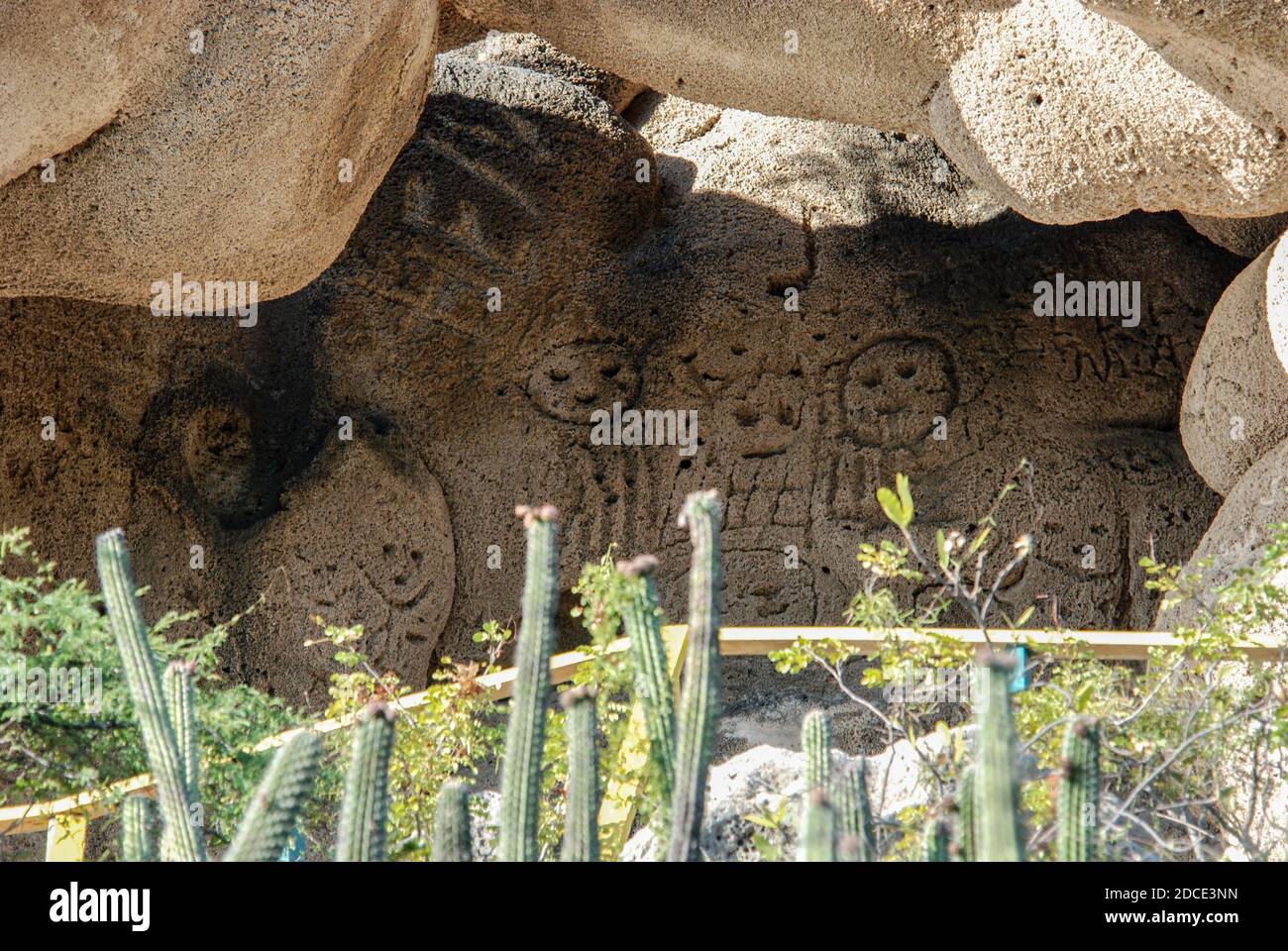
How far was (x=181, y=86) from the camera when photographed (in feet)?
13.4

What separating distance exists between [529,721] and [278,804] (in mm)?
340

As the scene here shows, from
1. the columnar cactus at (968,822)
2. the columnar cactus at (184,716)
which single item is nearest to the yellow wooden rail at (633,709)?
the columnar cactus at (184,716)

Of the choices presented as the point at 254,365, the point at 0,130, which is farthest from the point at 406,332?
the point at 0,130

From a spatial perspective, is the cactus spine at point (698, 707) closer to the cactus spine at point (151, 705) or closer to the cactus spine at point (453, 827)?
the cactus spine at point (453, 827)

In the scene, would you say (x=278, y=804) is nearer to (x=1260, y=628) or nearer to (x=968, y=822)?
(x=968, y=822)

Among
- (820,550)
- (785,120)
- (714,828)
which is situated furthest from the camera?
(785,120)

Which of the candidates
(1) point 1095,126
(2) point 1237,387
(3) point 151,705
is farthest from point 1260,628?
(3) point 151,705

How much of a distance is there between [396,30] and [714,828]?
2442 mm

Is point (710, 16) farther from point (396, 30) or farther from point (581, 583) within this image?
point (581, 583)

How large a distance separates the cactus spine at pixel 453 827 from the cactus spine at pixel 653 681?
293mm

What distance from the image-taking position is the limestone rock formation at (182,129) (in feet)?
13.0

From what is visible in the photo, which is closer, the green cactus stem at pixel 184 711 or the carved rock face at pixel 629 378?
the green cactus stem at pixel 184 711

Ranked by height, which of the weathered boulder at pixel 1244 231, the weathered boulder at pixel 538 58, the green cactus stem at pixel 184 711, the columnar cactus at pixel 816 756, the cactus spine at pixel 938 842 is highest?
the weathered boulder at pixel 538 58

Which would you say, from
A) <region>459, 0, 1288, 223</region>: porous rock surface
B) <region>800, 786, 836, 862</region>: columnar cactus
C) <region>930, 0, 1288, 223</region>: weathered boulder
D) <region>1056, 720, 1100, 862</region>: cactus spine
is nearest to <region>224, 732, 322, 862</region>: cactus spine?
<region>800, 786, 836, 862</region>: columnar cactus
